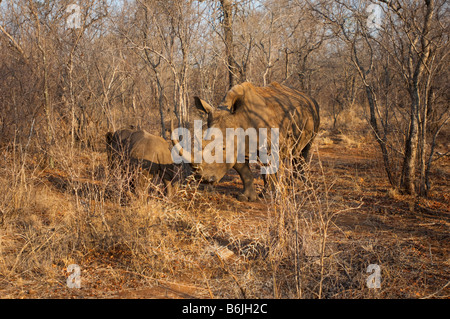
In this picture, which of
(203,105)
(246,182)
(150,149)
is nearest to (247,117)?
(203,105)

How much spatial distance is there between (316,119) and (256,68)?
4.01 metres

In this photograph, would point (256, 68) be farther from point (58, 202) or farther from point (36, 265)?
point (36, 265)

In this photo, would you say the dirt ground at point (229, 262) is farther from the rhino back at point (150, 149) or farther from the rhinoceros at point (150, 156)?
the rhino back at point (150, 149)

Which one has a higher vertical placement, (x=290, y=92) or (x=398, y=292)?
(x=290, y=92)

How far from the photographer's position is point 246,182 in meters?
7.81

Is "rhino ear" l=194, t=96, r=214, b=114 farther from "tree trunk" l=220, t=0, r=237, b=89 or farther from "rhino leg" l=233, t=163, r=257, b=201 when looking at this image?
"tree trunk" l=220, t=0, r=237, b=89

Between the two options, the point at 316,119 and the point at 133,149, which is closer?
the point at 133,149

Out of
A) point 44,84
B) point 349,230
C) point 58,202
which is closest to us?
point 349,230

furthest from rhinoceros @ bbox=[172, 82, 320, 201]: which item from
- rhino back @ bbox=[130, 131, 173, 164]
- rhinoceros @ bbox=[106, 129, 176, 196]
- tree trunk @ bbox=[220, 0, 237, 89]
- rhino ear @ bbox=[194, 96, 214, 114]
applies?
tree trunk @ bbox=[220, 0, 237, 89]

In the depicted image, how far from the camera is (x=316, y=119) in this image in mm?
9055

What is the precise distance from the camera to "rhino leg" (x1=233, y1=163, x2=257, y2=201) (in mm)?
7738

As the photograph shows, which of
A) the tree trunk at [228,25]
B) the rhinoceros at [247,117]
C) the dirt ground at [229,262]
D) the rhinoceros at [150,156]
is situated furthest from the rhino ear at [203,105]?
the tree trunk at [228,25]
